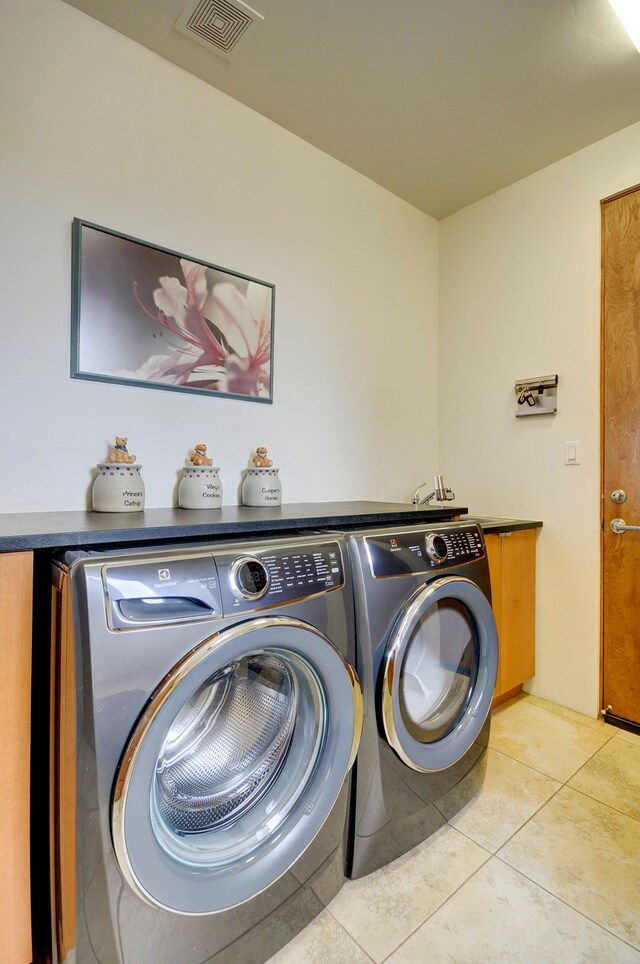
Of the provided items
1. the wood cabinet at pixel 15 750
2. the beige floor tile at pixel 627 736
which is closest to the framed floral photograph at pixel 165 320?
the wood cabinet at pixel 15 750

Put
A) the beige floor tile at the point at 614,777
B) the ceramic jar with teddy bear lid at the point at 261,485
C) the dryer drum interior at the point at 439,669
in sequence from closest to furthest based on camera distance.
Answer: the dryer drum interior at the point at 439,669
the beige floor tile at the point at 614,777
the ceramic jar with teddy bear lid at the point at 261,485

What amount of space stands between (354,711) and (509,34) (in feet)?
7.38

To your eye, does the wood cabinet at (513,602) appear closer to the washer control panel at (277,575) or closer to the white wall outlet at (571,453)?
the white wall outlet at (571,453)

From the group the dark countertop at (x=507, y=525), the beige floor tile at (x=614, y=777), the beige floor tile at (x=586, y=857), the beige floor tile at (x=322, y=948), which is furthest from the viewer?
the dark countertop at (x=507, y=525)

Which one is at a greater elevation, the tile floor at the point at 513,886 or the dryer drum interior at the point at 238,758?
the dryer drum interior at the point at 238,758

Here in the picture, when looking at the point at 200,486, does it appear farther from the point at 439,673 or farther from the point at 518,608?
the point at 518,608

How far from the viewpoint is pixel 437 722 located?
4.67ft

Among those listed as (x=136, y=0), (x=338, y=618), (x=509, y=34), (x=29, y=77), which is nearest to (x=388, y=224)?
(x=509, y=34)

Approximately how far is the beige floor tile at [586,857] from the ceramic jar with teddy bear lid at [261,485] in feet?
4.46

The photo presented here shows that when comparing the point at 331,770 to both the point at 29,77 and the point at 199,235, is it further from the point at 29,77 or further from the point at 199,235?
the point at 29,77

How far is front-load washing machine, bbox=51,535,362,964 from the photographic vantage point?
2.63ft

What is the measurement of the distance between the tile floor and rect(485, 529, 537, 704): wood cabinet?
45cm

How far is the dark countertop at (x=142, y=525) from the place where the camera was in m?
0.98

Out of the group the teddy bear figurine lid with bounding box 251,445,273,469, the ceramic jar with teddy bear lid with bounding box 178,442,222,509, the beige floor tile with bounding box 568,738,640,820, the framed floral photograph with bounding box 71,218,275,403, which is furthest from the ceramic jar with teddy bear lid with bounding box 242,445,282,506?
the beige floor tile with bounding box 568,738,640,820
